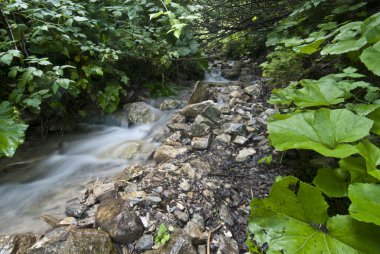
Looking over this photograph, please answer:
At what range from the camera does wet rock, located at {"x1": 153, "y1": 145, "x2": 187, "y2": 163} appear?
2473 millimetres

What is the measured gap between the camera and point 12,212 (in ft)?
7.75

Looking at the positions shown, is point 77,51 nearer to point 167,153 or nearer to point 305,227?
point 167,153

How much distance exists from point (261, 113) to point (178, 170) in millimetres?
1321

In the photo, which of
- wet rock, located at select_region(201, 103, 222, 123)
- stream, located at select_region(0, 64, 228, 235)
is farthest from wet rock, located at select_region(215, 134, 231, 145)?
stream, located at select_region(0, 64, 228, 235)

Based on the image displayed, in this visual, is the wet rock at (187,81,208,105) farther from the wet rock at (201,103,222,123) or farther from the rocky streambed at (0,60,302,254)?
the rocky streambed at (0,60,302,254)

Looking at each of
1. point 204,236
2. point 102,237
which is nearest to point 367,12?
point 204,236

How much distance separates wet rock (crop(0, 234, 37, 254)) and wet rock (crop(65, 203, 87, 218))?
0.27 m

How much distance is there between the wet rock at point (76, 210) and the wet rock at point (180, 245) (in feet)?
2.92

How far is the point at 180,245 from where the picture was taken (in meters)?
1.47

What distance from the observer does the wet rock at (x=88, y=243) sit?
1.48 metres

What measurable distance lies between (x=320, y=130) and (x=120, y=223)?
1.29 meters

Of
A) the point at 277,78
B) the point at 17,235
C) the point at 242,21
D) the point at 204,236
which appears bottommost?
the point at 17,235

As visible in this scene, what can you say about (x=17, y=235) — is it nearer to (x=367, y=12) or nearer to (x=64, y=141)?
(x=64, y=141)

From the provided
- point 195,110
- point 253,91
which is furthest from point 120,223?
point 253,91
